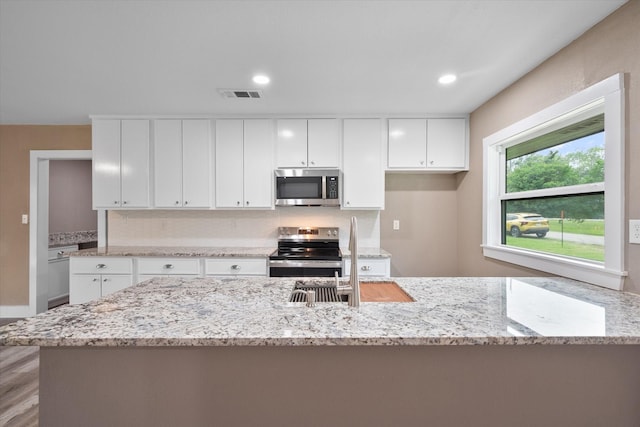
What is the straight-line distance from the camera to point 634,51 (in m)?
1.50

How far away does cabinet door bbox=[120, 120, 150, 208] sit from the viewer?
334cm

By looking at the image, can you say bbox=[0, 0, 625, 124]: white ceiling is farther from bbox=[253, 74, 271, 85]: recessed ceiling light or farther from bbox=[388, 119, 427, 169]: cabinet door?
bbox=[388, 119, 427, 169]: cabinet door

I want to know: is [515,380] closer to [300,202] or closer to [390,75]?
[390,75]

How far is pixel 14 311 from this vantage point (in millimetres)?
3682

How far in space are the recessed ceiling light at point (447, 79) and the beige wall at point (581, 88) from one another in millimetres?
517

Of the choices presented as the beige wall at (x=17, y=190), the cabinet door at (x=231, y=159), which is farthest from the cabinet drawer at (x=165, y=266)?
the beige wall at (x=17, y=190)

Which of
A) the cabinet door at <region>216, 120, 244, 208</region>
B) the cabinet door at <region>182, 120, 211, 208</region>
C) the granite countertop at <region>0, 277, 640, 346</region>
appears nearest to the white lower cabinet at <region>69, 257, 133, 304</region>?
the cabinet door at <region>182, 120, 211, 208</region>

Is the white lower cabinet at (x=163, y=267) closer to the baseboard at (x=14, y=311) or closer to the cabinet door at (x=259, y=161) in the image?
the cabinet door at (x=259, y=161)

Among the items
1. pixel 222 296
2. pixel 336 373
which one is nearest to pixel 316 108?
pixel 222 296

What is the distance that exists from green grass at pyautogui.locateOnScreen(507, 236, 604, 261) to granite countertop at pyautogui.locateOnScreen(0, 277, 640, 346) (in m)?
0.35

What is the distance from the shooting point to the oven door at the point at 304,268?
299 cm

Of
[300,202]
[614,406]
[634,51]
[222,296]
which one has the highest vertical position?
[634,51]

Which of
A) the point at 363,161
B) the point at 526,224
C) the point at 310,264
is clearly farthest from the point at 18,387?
the point at 526,224

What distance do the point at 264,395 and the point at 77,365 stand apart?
717 millimetres
